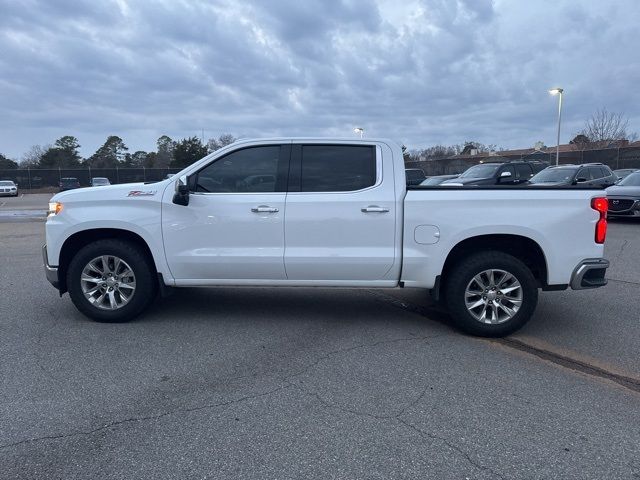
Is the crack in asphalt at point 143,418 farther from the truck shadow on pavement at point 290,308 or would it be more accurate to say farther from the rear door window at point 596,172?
the rear door window at point 596,172

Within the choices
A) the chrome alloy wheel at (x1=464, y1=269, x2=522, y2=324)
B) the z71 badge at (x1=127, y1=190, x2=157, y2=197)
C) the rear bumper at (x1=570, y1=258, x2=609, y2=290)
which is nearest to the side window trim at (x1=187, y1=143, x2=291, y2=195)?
the z71 badge at (x1=127, y1=190, x2=157, y2=197)

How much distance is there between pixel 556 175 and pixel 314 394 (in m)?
16.1

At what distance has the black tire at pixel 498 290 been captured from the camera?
205 inches

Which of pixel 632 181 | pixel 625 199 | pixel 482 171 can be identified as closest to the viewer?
pixel 625 199

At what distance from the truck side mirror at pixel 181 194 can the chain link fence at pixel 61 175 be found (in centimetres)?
4862

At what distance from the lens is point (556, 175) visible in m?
17.5

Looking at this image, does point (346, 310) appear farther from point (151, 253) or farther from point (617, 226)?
point (617, 226)

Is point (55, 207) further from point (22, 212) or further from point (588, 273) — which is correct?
point (22, 212)

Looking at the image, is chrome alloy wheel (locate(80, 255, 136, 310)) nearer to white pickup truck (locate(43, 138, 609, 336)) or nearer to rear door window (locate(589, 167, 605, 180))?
white pickup truck (locate(43, 138, 609, 336))

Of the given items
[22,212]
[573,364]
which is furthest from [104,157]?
[573,364]

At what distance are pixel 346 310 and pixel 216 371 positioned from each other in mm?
2256

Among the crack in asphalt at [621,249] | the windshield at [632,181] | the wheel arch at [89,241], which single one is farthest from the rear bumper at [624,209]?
the wheel arch at [89,241]

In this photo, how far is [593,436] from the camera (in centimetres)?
335

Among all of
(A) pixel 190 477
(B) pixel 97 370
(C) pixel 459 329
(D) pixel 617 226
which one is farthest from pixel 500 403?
(D) pixel 617 226
